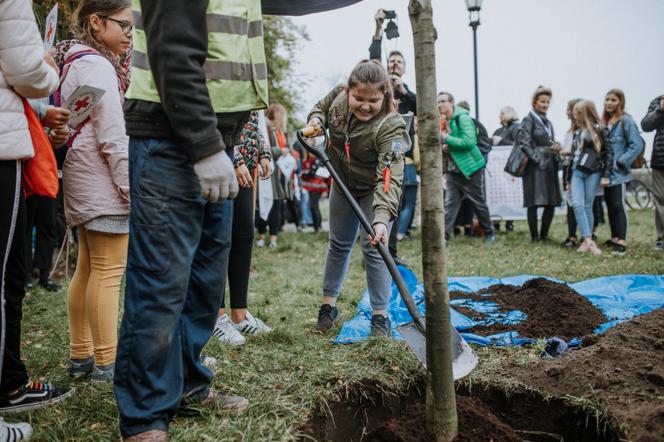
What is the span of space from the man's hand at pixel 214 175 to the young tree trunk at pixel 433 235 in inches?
26.3

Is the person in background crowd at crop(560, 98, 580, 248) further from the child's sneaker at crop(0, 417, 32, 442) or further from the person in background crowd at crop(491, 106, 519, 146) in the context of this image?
the child's sneaker at crop(0, 417, 32, 442)

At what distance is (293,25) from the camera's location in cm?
1578

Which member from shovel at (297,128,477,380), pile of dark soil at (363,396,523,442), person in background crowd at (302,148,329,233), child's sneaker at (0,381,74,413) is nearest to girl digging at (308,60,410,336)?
shovel at (297,128,477,380)

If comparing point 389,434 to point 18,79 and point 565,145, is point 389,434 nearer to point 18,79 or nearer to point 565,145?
point 18,79

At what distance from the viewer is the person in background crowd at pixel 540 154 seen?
8.50m

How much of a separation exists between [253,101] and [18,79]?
89 cm

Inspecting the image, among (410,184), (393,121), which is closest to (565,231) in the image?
(410,184)

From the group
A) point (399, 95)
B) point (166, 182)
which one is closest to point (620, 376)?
point (166, 182)

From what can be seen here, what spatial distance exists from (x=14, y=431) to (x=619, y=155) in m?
7.87

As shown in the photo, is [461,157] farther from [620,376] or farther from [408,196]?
[620,376]

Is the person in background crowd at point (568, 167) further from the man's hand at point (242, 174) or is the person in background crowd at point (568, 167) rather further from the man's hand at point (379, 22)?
the man's hand at point (242, 174)

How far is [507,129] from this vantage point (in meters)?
11.0

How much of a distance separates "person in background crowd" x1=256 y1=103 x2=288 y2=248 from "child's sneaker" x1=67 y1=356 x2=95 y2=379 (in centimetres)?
A: 565

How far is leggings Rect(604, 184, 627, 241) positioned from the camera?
24.7 feet
